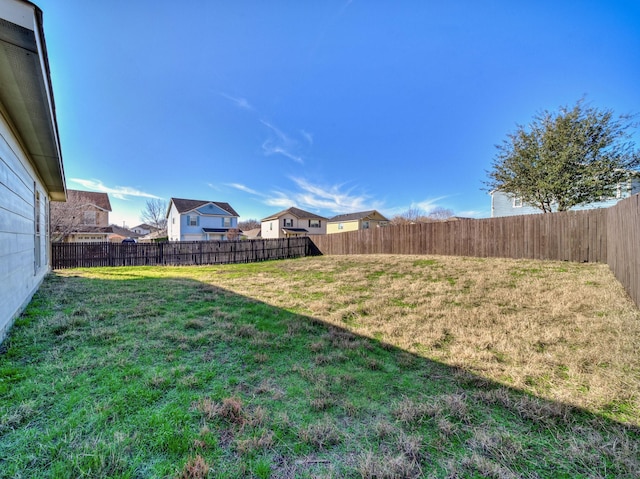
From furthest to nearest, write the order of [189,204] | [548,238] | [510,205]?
[189,204] < [510,205] < [548,238]

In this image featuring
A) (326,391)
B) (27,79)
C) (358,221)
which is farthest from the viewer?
(358,221)

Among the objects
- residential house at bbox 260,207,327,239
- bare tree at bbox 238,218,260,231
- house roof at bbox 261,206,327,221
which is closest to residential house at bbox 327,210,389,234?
residential house at bbox 260,207,327,239

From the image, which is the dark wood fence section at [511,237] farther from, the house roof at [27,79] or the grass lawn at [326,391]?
the house roof at [27,79]

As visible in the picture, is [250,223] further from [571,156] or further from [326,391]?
[326,391]

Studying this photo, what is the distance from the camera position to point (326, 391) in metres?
2.20

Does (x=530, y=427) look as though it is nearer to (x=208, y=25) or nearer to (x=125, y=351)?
(x=125, y=351)

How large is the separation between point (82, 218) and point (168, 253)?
10.9 meters

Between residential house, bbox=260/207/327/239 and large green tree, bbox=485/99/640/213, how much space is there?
986 inches

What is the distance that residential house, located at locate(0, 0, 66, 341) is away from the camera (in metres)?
1.98

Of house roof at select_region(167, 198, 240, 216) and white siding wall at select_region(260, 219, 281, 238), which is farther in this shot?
white siding wall at select_region(260, 219, 281, 238)

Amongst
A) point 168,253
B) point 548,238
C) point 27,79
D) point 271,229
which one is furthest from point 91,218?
point 548,238

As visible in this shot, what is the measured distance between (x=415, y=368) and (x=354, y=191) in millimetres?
Answer: 27498

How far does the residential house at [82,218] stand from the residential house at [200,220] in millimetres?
6376

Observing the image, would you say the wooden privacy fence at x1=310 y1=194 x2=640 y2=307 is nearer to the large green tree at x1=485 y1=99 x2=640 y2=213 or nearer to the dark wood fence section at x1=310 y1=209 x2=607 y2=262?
the dark wood fence section at x1=310 y1=209 x2=607 y2=262
